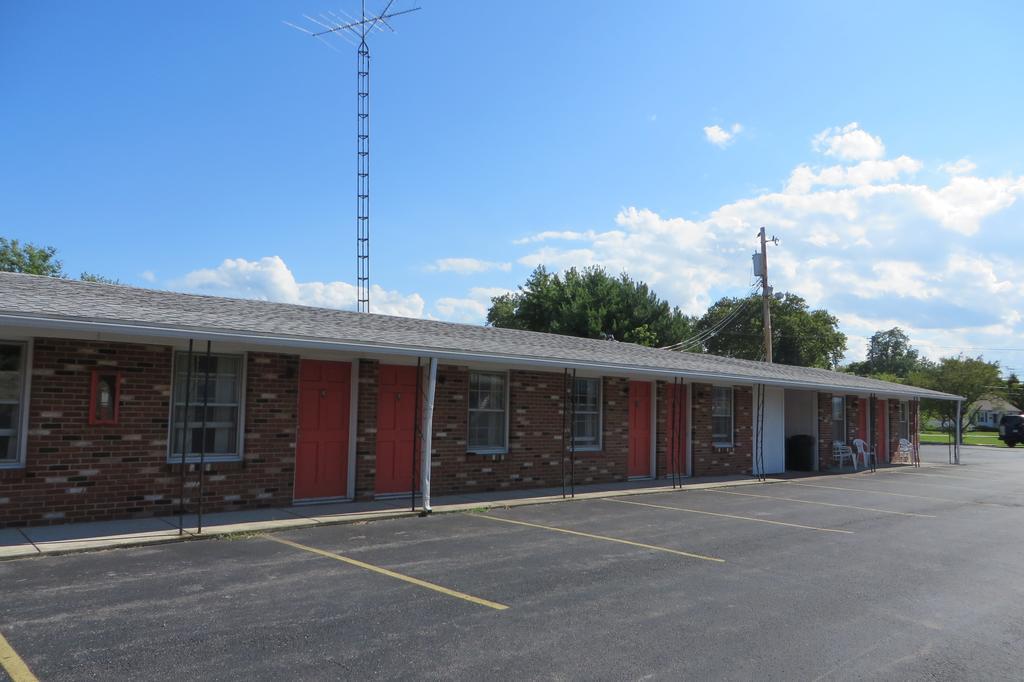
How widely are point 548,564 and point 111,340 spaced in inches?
244

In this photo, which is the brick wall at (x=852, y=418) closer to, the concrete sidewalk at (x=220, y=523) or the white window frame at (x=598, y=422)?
the white window frame at (x=598, y=422)

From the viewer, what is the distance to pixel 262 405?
10.4 meters

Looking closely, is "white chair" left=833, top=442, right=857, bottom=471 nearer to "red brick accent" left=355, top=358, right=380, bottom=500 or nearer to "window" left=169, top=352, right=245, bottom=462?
"red brick accent" left=355, top=358, right=380, bottom=500

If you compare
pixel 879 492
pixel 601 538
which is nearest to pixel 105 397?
pixel 601 538

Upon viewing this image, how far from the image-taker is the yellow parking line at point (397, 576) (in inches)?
236

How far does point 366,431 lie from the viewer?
11.4 metres

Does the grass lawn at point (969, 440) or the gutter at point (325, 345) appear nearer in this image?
the gutter at point (325, 345)

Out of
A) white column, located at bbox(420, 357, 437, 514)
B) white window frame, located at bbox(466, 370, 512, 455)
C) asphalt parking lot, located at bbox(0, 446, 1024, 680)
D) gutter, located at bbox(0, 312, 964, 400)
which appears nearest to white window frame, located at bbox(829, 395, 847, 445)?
gutter, located at bbox(0, 312, 964, 400)

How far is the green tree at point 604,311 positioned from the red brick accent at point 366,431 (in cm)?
2950

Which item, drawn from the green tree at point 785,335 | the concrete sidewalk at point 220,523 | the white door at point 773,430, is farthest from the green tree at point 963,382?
the concrete sidewalk at point 220,523

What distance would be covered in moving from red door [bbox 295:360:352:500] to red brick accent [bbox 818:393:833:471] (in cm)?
1517

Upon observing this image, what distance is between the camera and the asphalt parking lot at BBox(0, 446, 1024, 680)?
4.62 metres

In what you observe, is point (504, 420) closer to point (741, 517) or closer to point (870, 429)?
point (741, 517)

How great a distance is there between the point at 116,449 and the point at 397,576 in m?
4.65
